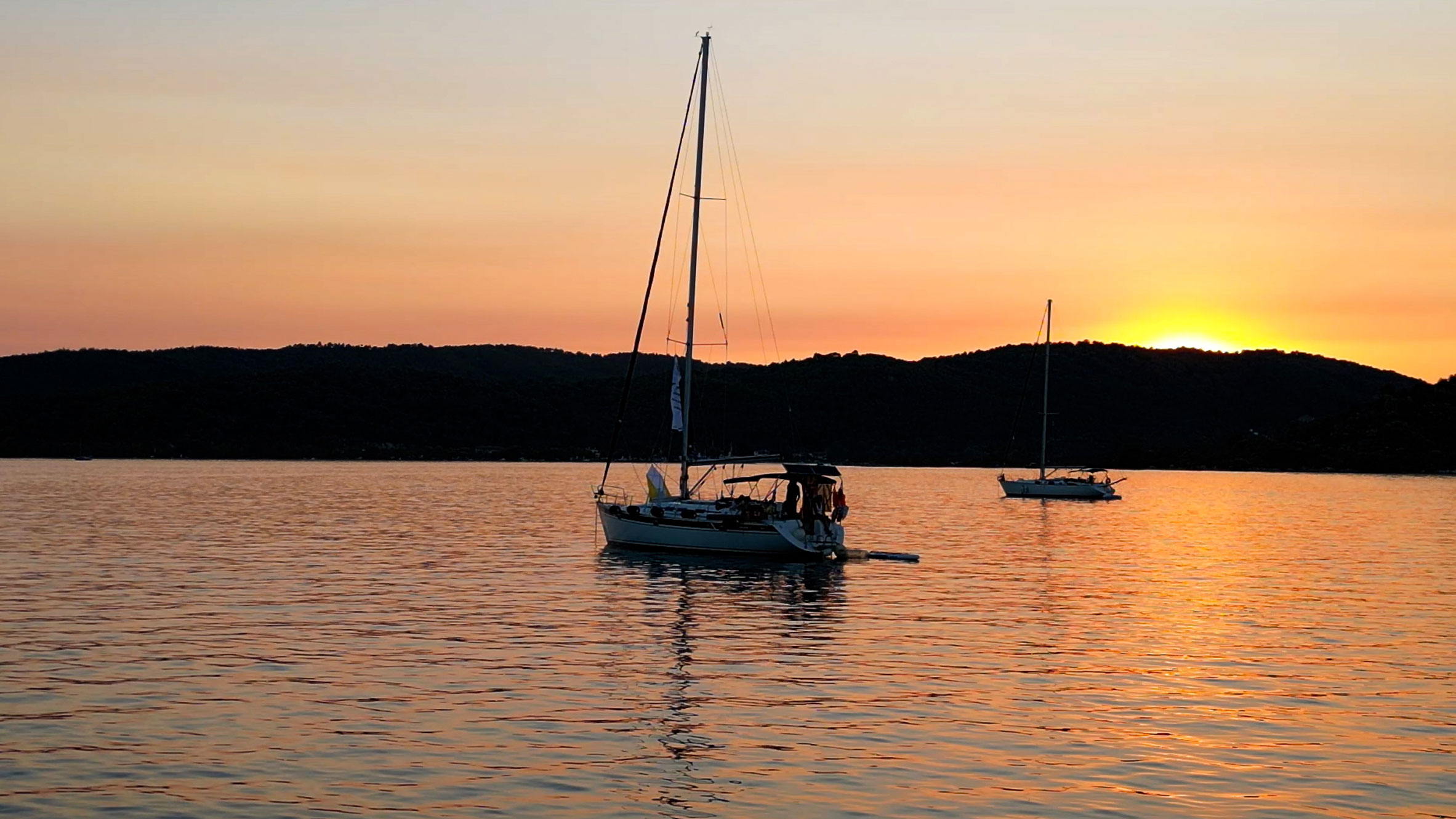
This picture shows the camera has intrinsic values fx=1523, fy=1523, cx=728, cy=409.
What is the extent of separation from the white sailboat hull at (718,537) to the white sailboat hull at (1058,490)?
72.8 metres

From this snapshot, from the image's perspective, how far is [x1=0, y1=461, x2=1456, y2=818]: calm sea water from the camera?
697 inches

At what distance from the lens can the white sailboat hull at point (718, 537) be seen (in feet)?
163

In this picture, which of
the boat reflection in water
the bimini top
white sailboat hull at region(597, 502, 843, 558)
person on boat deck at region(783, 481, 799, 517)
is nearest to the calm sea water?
the boat reflection in water

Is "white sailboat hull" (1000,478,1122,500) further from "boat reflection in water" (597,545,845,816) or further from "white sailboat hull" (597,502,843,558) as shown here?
"boat reflection in water" (597,545,845,816)

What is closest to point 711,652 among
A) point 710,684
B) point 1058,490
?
point 710,684

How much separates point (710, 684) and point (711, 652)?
397 cm

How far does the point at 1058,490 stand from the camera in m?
122

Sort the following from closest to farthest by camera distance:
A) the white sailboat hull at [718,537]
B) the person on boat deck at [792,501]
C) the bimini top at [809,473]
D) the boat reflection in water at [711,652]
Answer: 1. the boat reflection in water at [711,652]
2. the white sailboat hull at [718,537]
3. the bimini top at [809,473]
4. the person on boat deck at [792,501]

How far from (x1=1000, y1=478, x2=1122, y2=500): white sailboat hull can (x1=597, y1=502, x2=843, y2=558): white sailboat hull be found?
239 ft

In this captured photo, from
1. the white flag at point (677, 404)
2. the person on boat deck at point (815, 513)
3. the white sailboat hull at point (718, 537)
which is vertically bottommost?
the white sailboat hull at point (718, 537)

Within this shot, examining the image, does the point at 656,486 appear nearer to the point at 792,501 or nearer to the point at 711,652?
the point at 792,501

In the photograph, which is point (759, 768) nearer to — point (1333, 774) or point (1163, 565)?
point (1333, 774)

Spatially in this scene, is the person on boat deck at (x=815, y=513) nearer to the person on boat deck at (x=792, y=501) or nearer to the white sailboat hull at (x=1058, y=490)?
the person on boat deck at (x=792, y=501)

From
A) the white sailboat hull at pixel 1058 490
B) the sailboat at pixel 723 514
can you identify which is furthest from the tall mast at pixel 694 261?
the white sailboat hull at pixel 1058 490
